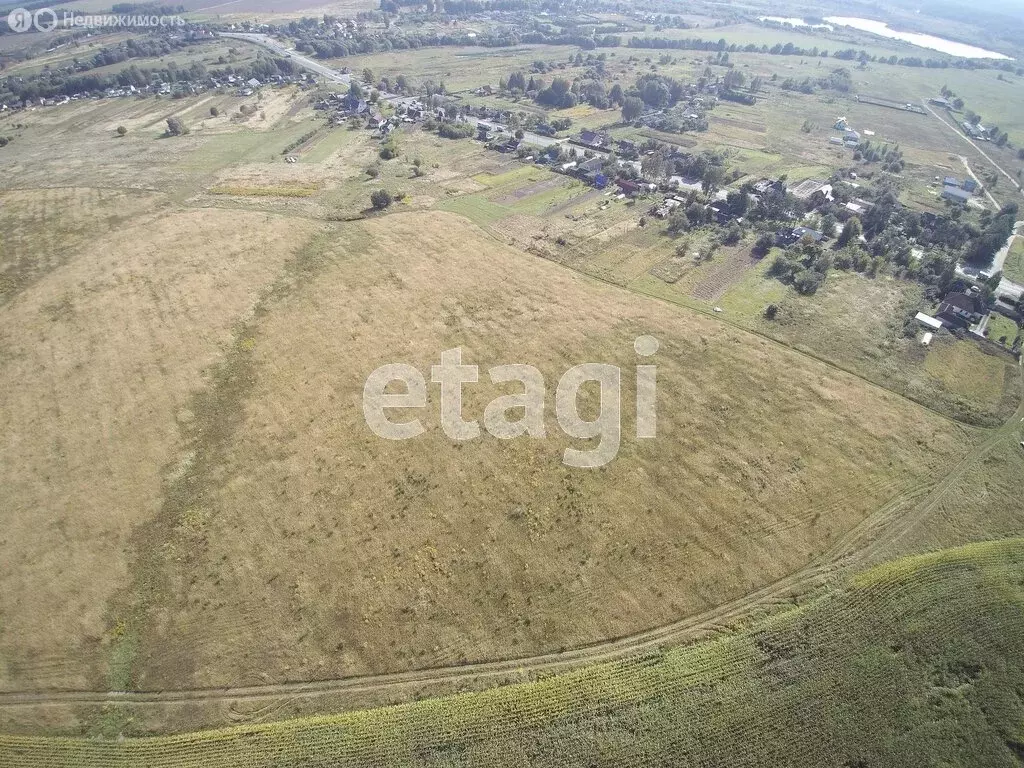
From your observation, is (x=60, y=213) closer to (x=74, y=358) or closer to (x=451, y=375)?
(x=74, y=358)

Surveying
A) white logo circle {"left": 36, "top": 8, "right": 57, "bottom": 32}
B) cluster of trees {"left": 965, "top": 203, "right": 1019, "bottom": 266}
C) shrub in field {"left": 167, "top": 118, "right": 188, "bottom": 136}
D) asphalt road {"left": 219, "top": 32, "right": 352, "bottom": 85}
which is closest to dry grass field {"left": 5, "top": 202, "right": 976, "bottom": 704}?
cluster of trees {"left": 965, "top": 203, "right": 1019, "bottom": 266}

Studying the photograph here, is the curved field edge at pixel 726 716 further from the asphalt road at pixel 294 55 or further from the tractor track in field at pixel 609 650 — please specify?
the asphalt road at pixel 294 55

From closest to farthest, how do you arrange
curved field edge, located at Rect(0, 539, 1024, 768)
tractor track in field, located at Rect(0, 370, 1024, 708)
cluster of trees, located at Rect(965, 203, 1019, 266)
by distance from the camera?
1. curved field edge, located at Rect(0, 539, 1024, 768)
2. tractor track in field, located at Rect(0, 370, 1024, 708)
3. cluster of trees, located at Rect(965, 203, 1019, 266)

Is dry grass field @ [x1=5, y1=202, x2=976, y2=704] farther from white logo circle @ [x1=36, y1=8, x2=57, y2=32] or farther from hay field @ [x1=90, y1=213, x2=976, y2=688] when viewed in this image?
white logo circle @ [x1=36, y1=8, x2=57, y2=32]

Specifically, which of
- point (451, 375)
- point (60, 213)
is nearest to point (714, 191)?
point (451, 375)

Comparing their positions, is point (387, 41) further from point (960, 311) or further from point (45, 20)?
point (960, 311)
